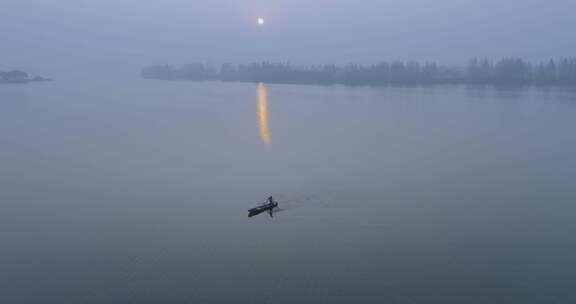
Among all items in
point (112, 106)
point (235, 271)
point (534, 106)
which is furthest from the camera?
point (112, 106)

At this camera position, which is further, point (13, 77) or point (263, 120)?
point (13, 77)

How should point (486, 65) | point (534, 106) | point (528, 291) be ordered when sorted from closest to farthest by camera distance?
point (528, 291) → point (534, 106) → point (486, 65)

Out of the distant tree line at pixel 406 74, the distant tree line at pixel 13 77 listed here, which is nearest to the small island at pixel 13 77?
the distant tree line at pixel 13 77

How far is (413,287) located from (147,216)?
11191 mm

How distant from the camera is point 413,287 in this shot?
1227 cm

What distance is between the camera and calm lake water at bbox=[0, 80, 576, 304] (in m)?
12.4

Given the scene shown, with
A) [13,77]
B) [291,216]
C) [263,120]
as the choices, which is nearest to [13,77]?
[13,77]

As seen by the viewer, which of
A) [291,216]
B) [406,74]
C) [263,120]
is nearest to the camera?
[291,216]

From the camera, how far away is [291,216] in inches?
672

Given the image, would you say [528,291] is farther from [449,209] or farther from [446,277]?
[449,209]

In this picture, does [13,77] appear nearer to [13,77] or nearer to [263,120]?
[13,77]

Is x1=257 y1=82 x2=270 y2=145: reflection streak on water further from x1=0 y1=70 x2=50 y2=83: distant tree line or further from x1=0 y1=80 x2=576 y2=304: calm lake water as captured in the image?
x1=0 y1=70 x2=50 y2=83: distant tree line

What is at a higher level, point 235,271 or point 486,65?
point 486,65

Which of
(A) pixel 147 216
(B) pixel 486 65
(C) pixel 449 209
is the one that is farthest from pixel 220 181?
(B) pixel 486 65
